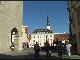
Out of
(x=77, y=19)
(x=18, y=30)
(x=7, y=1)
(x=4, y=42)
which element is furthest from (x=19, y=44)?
(x=77, y=19)

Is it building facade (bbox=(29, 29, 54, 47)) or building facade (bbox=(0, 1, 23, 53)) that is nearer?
building facade (bbox=(0, 1, 23, 53))

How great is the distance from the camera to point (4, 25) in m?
33.0

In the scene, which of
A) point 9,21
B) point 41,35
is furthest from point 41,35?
point 9,21

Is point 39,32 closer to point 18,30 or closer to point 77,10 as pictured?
point 18,30

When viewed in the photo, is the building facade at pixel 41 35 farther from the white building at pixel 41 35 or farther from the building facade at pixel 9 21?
the building facade at pixel 9 21

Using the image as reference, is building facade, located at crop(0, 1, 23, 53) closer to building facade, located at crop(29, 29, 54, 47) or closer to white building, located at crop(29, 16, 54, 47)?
white building, located at crop(29, 16, 54, 47)

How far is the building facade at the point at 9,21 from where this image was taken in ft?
107

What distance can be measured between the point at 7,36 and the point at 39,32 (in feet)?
268

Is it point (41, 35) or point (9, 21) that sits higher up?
point (41, 35)

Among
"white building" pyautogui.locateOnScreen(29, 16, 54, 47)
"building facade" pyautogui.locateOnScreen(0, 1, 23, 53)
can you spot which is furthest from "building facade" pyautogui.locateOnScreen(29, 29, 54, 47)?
"building facade" pyautogui.locateOnScreen(0, 1, 23, 53)

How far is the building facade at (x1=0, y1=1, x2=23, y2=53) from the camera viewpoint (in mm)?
32531

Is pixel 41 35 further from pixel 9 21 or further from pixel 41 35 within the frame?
pixel 9 21

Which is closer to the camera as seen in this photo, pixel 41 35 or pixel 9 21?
pixel 9 21

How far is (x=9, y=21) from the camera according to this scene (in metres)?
34.0
